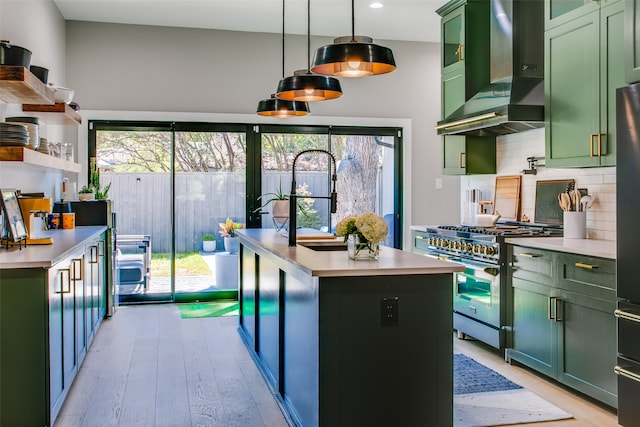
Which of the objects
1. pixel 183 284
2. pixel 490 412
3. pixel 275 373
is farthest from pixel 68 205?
pixel 490 412

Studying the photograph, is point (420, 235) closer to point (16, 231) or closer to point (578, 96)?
point (578, 96)

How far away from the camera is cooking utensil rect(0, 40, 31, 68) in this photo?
3.47 m

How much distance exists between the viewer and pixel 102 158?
6.73 meters

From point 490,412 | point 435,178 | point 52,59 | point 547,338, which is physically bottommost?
point 490,412

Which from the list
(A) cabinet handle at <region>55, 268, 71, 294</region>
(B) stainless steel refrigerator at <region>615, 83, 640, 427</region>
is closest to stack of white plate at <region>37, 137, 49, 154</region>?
(A) cabinet handle at <region>55, 268, 71, 294</region>

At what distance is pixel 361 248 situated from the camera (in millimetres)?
3029

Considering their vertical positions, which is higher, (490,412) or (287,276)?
(287,276)

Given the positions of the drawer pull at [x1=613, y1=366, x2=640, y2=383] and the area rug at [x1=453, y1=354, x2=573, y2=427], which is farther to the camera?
the area rug at [x1=453, y1=354, x2=573, y2=427]

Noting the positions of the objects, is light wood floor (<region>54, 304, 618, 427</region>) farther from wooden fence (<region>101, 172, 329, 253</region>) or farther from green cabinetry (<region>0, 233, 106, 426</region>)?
wooden fence (<region>101, 172, 329, 253</region>)

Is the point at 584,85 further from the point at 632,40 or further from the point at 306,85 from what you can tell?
the point at 306,85

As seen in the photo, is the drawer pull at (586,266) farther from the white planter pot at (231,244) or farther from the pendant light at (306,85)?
the white planter pot at (231,244)

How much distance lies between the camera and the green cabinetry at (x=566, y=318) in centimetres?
339

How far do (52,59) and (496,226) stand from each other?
14.3 feet

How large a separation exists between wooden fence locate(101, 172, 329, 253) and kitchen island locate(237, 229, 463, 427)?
Result: 4.13 m
